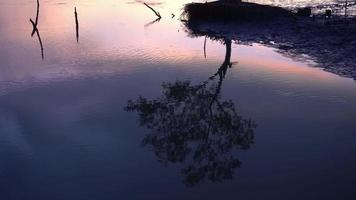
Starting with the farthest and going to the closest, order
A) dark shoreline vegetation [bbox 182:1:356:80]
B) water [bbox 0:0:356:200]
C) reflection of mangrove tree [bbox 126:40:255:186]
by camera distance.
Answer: dark shoreline vegetation [bbox 182:1:356:80]
reflection of mangrove tree [bbox 126:40:255:186]
water [bbox 0:0:356:200]

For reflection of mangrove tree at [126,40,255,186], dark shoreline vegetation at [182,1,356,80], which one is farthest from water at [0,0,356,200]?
dark shoreline vegetation at [182,1,356,80]

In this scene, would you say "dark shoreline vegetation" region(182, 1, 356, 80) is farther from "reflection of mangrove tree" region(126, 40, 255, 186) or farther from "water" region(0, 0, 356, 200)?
"reflection of mangrove tree" region(126, 40, 255, 186)

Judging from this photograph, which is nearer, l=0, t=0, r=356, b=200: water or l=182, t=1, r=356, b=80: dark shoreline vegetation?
l=0, t=0, r=356, b=200: water

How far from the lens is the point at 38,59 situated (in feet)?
65.8

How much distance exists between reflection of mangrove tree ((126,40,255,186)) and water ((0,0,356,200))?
0.25 feet

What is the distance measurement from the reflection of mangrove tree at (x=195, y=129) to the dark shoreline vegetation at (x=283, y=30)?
5.14 metres

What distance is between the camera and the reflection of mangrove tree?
9578 millimetres

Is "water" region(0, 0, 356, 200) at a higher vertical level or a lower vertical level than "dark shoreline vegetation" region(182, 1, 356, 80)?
lower

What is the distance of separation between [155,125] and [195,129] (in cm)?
113

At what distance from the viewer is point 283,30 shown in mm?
23828

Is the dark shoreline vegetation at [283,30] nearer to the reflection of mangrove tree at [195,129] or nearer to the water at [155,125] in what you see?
the water at [155,125]

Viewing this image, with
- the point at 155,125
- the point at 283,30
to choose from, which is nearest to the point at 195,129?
the point at 155,125

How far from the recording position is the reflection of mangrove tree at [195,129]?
9.58m

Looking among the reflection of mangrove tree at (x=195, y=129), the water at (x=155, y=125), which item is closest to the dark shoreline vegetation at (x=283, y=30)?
the water at (x=155, y=125)
